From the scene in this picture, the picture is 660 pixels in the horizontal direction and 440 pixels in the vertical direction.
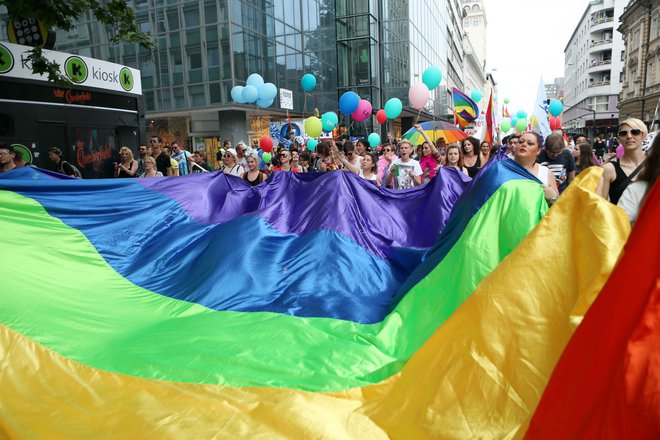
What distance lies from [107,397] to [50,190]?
2669 mm

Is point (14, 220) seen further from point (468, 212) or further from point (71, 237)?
point (468, 212)

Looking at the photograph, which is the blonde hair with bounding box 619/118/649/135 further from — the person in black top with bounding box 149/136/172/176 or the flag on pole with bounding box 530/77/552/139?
the person in black top with bounding box 149/136/172/176

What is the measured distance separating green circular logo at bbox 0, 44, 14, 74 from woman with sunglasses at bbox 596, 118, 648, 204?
10.4 m

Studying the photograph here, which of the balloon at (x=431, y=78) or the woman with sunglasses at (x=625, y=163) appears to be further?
the balloon at (x=431, y=78)

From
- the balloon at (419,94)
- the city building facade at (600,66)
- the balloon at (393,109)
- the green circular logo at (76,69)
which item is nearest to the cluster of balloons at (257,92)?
the balloon at (393,109)

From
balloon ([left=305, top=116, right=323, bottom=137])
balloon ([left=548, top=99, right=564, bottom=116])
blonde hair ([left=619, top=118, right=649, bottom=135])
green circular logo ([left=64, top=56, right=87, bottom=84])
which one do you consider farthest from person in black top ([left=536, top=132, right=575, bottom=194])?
balloon ([left=548, top=99, right=564, bottom=116])

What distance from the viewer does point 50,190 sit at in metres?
4.32

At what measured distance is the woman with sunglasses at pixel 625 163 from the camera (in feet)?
11.7

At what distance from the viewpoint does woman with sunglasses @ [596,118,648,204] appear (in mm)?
3562

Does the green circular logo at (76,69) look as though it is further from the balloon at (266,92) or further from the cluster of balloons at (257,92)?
the balloon at (266,92)

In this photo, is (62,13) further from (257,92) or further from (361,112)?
(361,112)

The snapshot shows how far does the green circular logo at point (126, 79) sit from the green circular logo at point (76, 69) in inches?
41.8

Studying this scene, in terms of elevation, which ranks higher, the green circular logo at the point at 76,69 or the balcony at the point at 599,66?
the balcony at the point at 599,66

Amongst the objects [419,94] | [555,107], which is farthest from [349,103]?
[555,107]
